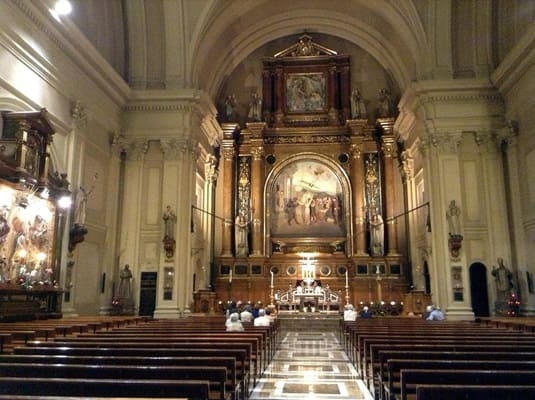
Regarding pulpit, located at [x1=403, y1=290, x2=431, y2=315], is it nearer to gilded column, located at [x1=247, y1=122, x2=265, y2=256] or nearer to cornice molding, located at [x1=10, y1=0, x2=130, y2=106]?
gilded column, located at [x1=247, y1=122, x2=265, y2=256]

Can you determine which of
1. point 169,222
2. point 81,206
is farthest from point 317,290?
point 81,206

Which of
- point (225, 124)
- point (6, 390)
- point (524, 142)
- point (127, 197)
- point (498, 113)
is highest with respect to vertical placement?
point (225, 124)

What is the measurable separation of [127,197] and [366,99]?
40.1 feet

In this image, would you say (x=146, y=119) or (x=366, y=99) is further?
(x=366, y=99)

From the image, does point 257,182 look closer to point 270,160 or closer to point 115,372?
point 270,160

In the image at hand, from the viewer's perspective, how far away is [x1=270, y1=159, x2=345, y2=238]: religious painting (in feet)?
71.7

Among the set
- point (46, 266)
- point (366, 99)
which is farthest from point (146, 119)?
point (366, 99)

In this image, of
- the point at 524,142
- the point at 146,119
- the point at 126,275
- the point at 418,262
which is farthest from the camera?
the point at 418,262

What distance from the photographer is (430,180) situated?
16453mm

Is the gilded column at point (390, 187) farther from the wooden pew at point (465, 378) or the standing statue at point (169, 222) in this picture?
the wooden pew at point (465, 378)

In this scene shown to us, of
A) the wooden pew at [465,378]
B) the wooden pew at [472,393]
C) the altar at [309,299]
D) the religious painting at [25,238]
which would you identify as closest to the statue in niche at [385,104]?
the altar at [309,299]

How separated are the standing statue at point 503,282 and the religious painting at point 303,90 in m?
11.6

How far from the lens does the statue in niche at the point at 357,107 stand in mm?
22297

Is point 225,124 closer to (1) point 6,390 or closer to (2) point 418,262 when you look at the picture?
(2) point 418,262
